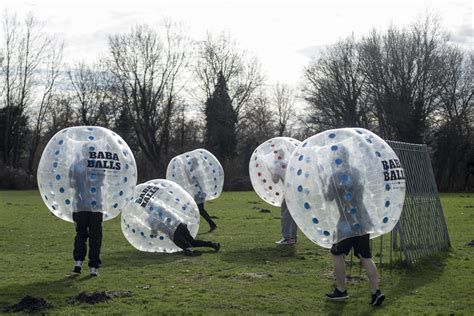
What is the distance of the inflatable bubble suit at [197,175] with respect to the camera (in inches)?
756

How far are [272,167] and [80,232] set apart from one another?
6357 millimetres

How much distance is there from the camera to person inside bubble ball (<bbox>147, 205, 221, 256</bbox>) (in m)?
13.9

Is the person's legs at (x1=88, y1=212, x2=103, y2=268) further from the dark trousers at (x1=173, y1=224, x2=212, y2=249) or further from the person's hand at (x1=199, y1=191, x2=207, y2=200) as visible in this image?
the person's hand at (x1=199, y1=191, x2=207, y2=200)

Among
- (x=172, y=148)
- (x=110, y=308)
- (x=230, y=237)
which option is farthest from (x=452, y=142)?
(x=110, y=308)

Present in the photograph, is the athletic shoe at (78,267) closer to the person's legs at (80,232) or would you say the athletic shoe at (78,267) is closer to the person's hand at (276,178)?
the person's legs at (80,232)

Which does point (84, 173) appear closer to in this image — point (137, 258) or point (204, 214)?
point (137, 258)

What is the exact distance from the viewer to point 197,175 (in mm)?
19250

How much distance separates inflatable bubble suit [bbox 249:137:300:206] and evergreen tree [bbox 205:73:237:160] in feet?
154

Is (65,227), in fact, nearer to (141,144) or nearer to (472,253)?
(472,253)

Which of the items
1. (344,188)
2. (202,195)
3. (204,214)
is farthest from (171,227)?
(344,188)

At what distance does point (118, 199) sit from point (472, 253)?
27.7ft

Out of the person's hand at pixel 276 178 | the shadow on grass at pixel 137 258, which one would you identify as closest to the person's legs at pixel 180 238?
the shadow on grass at pixel 137 258

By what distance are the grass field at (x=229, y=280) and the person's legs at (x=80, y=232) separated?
0.44 metres

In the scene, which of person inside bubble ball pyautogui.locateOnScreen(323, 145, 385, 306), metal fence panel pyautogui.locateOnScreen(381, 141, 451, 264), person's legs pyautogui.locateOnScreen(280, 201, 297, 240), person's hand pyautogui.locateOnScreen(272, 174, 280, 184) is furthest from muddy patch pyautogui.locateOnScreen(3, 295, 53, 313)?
person's hand pyautogui.locateOnScreen(272, 174, 280, 184)
